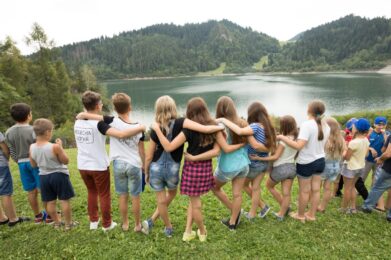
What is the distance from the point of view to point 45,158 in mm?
3600

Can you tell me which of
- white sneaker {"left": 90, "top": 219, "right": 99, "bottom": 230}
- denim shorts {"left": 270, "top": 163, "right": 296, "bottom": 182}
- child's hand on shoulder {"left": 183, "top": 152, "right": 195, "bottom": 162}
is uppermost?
child's hand on shoulder {"left": 183, "top": 152, "right": 195, "bottom": 162}

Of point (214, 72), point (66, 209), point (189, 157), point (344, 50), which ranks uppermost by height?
point (344, 50)

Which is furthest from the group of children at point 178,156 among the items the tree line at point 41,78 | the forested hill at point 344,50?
the forested hill at point 344,50

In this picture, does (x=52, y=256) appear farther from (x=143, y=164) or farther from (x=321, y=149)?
(x=321, y=149)

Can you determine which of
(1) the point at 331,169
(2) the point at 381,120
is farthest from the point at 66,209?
(2) the point at 381,120

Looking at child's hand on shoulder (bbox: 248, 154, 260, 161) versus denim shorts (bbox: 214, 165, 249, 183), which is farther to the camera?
child's hand on shoulder (bbox: 248, 154, 260, 161)

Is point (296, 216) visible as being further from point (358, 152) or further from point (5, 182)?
point (5, 182)

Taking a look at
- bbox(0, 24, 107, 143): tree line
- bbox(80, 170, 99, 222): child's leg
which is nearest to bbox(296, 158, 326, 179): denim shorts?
bbox(80, 170, 99, 222): child's leg

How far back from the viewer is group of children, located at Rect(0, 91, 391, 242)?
10.9 ft

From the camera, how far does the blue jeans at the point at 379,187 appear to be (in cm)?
447

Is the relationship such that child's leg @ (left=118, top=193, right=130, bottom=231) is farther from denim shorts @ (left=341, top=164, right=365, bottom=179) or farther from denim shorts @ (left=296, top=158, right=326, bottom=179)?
denim shorts @ (left=341, top=164, right=365, bottom=179)

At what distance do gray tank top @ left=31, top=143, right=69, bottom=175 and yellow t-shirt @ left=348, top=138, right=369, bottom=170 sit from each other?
15.8ft

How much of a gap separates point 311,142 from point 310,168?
0.42 meters

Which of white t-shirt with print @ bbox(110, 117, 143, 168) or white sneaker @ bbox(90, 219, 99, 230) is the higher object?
white t-shirt with print @ bbox(110, 117, 143, 168)
